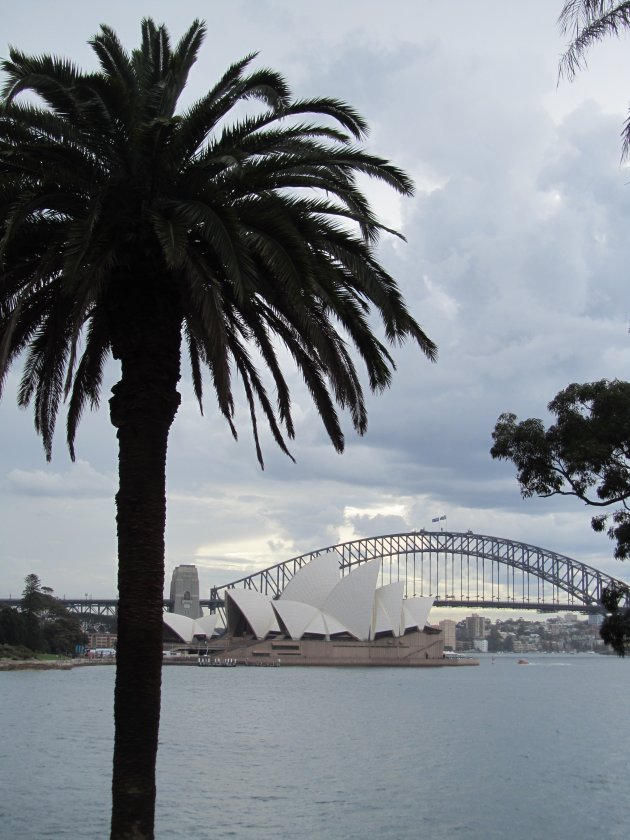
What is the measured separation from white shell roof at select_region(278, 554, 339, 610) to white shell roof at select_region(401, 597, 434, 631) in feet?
48.4

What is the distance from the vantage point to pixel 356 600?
137 m

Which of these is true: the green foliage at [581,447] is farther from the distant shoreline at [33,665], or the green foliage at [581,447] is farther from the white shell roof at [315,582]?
the white shell roof at [315,582]

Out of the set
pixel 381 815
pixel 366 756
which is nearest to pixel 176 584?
pixel 366 756

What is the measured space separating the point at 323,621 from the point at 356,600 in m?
6.18

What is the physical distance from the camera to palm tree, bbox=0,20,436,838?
1137 centimetres

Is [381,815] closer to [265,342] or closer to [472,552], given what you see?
[265,342]

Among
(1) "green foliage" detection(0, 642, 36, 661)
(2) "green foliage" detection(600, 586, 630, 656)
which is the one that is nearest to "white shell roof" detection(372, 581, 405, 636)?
(1) "green foliage" detection(0, 642, 36, 661)

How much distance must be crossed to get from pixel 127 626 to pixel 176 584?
17665cm

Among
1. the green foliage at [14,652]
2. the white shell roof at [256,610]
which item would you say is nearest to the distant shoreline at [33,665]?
the green foliage at [14,652]

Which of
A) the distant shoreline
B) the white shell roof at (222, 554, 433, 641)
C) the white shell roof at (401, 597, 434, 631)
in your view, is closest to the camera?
the distant shoreline

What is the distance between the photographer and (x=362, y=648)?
142000mm

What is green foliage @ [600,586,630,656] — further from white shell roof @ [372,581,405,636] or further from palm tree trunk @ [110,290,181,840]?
white shell roof @ [372,581,405,636]

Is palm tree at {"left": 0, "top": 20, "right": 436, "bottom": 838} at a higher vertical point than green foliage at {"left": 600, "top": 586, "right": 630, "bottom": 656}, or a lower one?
higher

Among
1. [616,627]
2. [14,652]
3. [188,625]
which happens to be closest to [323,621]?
[188,625]
